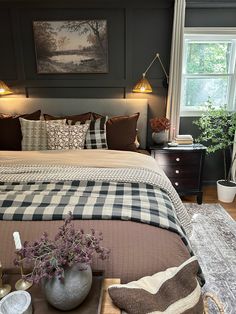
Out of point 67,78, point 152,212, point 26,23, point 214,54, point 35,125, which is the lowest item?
point 152,212

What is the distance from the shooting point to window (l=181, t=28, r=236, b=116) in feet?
9.93

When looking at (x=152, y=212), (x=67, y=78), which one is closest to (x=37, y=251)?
(x=152, y=212)

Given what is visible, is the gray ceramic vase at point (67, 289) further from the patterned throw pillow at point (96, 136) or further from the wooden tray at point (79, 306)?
the patterned throw pillow at point (96, 136)

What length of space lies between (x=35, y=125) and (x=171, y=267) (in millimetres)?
2067

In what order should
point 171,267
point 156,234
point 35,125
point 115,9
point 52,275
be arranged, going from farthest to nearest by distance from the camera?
1. point 115,9
2. point 35,125
3. point 156,234
4. point 171,267
5. point 52,275

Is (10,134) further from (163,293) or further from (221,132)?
(221,132)

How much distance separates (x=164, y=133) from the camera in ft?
9.66

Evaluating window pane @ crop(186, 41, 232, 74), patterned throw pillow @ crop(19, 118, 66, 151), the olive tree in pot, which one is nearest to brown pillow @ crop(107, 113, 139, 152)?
patterned throw pillow @ crop(19, 118, 66, 151)

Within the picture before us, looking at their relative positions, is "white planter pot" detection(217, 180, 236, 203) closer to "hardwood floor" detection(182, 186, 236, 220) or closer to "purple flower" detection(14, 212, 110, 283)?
"hardwood floor" detection(182, 186, 236, 220)

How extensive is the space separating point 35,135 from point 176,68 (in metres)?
1.83

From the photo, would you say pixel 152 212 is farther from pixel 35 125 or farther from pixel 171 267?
pixel 35 125

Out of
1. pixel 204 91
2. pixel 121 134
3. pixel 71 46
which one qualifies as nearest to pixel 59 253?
pixel 121 134

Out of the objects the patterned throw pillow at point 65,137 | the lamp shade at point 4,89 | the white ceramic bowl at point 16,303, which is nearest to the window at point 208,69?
the patterned throw pillow at point 65,137

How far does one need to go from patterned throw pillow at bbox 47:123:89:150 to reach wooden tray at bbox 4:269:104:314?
1.64 meters
